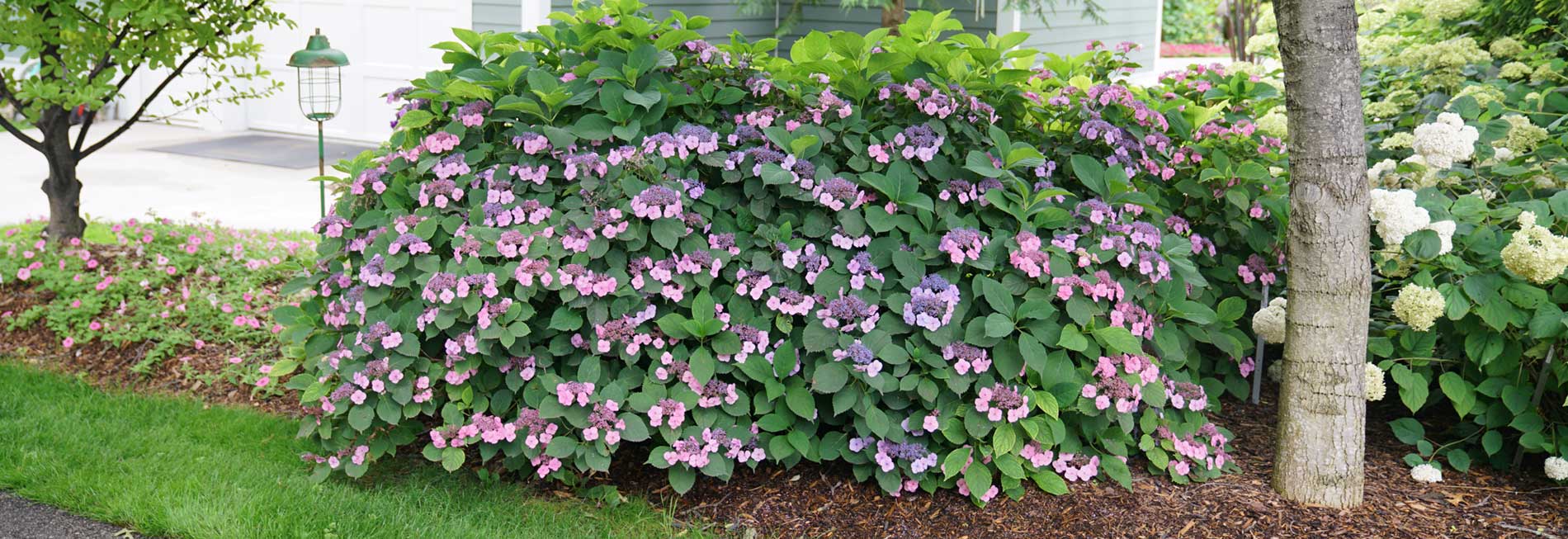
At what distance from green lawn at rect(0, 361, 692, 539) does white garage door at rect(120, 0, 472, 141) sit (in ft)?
17.7

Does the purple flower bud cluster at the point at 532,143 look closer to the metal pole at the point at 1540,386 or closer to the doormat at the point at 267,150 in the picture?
the metal pole at the point at 1540,386

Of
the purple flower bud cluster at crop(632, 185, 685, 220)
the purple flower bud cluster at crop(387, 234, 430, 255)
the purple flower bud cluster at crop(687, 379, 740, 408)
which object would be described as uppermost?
the purple flower bud cluster at crop(632, 185, 685, 220)

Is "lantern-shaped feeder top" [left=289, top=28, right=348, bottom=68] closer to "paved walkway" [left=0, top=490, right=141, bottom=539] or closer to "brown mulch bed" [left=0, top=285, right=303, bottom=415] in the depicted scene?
"brown mulch bed" [left=0, top=285, right=303, bottom=415]

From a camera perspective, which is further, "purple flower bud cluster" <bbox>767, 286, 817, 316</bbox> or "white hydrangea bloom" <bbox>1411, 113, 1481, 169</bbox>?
"white hydrangea bloom" <bbox>1411, 113, 1481, 169</bbox>

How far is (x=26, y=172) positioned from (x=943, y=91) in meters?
7.66

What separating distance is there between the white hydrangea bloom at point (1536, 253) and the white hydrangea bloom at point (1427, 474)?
48 centimetres

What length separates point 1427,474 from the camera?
9.16 ft

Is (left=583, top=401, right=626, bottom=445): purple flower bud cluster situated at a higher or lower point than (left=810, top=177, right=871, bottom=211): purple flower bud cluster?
lower

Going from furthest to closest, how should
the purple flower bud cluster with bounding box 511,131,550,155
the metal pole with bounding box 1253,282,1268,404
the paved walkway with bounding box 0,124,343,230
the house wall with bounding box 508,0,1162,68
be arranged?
the house wall with bounding box 508,0,1162,68 < the paved walkway with bounding box 0,124,343,230 < the metal pole with bounding box 1253,282,1268,404 < the purple flower bud cluster with bounding box 511,131,550,155

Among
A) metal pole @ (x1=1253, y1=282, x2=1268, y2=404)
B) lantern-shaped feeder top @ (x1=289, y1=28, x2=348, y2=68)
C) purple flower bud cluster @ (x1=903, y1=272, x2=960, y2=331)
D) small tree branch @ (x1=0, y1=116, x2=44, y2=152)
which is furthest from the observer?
lantern-shaped feeder top @ (x1=289, y1=28, x2=348, y2=68)

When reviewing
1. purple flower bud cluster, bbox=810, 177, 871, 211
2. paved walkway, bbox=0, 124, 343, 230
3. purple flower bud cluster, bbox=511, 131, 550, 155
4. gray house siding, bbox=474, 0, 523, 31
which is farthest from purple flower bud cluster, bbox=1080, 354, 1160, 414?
gray house siding, bbox=474, 0, 523, 31

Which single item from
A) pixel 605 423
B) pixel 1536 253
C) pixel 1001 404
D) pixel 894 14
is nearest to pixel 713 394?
pixel 605 423

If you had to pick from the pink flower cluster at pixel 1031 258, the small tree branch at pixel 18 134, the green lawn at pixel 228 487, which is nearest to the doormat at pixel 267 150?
the small tree branch at pixel 18 134

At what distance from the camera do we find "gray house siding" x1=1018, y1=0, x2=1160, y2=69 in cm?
824
